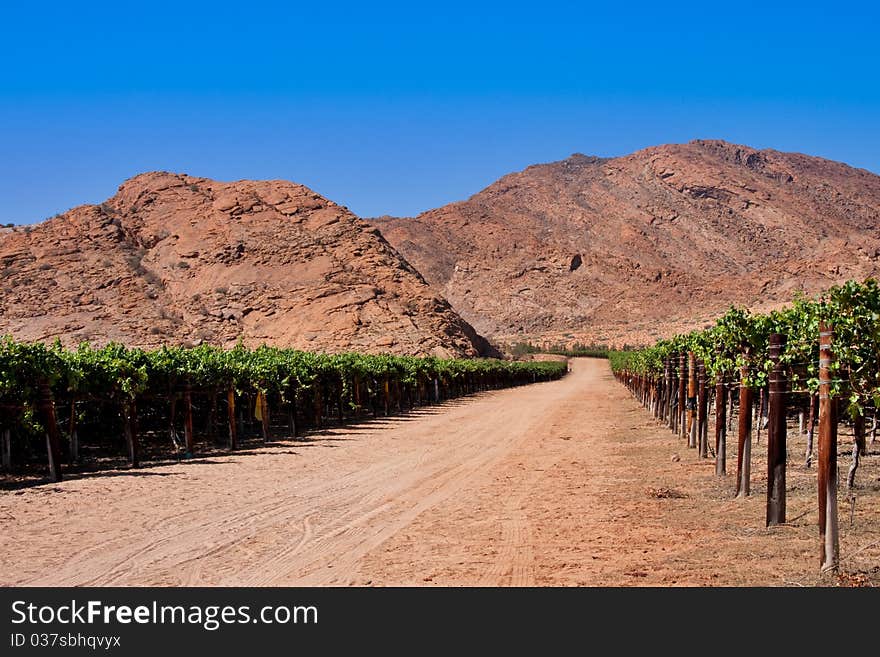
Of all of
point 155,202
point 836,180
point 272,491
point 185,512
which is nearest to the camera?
point 185,512

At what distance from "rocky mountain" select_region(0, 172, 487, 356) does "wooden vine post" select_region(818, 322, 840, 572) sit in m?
58.3

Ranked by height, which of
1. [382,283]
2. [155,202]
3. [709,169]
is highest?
[709,169]

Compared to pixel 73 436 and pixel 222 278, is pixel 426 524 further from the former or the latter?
pixel 222 278

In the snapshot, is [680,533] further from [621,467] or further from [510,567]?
[621,467]

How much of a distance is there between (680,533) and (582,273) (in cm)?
13210

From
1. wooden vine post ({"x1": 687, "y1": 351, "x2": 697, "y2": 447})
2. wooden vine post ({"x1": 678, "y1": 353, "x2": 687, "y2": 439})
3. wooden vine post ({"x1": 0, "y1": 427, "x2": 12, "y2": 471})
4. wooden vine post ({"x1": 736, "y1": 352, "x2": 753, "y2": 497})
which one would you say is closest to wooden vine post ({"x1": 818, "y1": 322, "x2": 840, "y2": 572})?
wooden vine post ({"x1": 736, "y1": 352, "x2": 753, "y2": 497})

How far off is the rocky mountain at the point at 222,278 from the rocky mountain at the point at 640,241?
162 ft

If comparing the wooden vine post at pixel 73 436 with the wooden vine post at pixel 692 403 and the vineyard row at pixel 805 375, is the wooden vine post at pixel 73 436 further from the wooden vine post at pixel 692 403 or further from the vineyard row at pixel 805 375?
the wooden vine post at pixel 692 403

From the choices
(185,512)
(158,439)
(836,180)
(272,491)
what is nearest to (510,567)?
(185,512)

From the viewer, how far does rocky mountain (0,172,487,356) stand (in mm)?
69312

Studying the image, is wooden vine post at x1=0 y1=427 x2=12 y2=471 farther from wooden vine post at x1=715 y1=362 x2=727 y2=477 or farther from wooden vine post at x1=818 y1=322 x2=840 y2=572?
wooden vine post at x1=818 y1=322 x2=840 y2=572

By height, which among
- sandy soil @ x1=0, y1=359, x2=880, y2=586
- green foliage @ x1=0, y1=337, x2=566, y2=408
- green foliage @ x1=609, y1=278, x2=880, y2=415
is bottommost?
sandy soil @ x1=0, y1=359, x2=880, y2=586

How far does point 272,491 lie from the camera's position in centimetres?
1371

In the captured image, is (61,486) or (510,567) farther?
(61,486)
